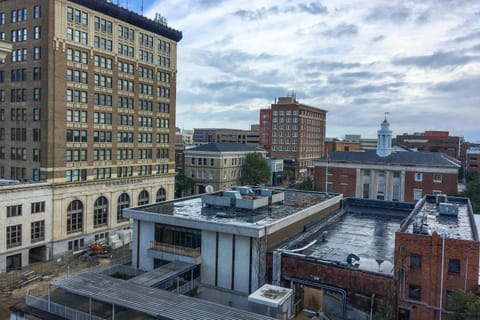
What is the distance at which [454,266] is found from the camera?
29.0 metres

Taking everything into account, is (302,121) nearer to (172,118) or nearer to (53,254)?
(172,118)

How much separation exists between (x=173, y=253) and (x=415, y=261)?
825 inches

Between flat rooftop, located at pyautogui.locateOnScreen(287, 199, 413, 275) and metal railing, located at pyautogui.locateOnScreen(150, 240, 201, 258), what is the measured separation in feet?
29.3

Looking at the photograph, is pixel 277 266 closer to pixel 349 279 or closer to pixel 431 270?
pixel 349 279

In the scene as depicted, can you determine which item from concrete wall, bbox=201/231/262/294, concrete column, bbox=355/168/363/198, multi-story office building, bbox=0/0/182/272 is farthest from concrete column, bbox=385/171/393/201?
concrete wall, bbox=201/231/262/294

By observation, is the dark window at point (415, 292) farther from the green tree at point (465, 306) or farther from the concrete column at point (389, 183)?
the concrete column at point (389, 183)

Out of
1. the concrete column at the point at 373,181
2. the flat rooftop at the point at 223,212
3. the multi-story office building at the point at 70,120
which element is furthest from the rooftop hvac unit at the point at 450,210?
the multi-story office building at the point at 70,120

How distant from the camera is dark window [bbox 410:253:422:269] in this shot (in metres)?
29.9

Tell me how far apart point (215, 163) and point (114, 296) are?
71.6 m

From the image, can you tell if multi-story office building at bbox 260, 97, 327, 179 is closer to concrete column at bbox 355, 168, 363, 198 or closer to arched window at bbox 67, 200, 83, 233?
concrete column at bbox 355, 168, 363, 198

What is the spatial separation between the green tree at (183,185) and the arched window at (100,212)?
34610 millimetres

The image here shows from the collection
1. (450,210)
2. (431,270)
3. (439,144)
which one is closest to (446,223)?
(450,210)

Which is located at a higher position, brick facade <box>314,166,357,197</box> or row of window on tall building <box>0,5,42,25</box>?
row of window on tall building <box>0,5,42,25</box>

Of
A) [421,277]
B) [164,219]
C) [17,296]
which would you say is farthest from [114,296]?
[421,277]
